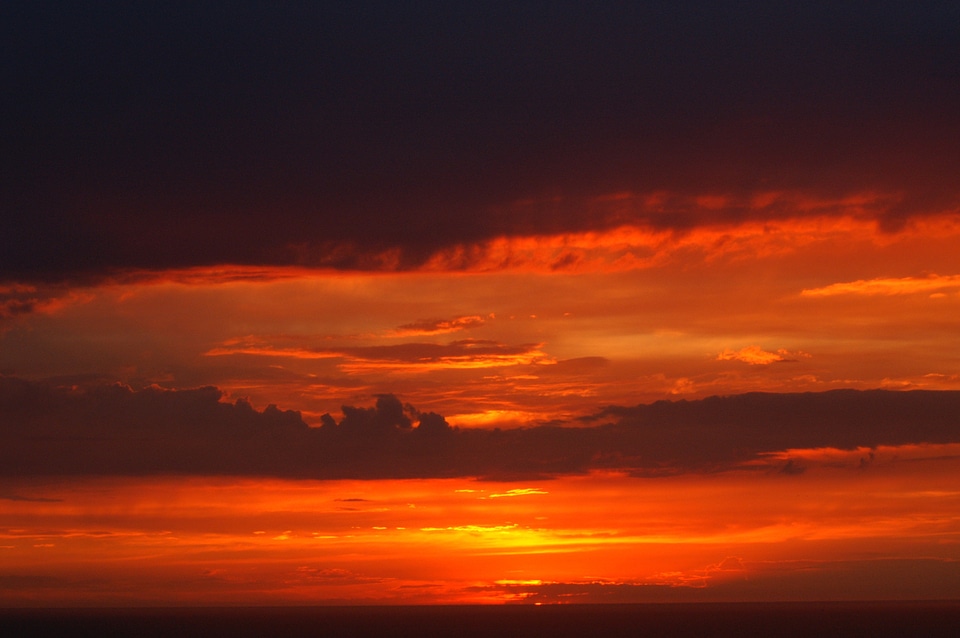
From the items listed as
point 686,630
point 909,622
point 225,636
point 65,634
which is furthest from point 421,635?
point 909,622

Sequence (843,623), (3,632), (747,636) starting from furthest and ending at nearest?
→ (843,623)
(3,632)
(747,636)

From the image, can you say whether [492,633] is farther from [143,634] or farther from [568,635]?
[143,634]

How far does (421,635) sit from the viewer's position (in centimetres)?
14412

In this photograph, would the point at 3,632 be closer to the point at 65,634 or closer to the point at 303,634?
the point at 65,634

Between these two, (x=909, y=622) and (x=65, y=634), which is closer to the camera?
(x=65, y=634)

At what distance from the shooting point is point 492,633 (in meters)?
147

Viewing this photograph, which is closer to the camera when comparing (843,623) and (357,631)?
(357,631)

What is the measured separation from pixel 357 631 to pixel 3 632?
46.8 m

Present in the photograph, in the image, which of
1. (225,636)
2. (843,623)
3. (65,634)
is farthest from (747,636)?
(65,634)

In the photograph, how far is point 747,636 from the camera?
441ft

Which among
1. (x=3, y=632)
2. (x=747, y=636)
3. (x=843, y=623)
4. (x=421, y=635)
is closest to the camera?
(x=747, y=636)

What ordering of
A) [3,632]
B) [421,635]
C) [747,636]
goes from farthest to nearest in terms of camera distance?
[3,632] → [421,635] → [747,636]

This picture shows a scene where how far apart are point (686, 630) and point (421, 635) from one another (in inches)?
1359

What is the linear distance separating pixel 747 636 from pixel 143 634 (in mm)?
75621
